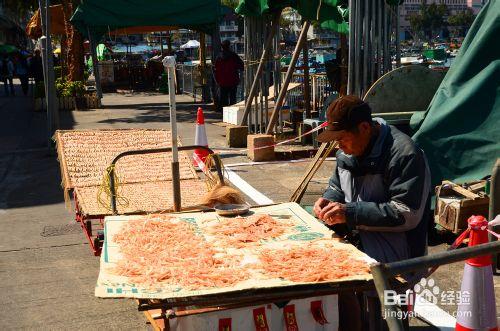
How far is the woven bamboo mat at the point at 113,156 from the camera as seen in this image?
7406 millimetres

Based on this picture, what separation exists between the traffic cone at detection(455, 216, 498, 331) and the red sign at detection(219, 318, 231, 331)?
158cm

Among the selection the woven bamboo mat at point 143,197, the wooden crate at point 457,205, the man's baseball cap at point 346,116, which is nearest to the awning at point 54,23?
the woven bamboo mat at point 143,197

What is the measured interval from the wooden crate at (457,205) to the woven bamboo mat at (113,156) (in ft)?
9.25

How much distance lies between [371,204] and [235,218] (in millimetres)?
1163

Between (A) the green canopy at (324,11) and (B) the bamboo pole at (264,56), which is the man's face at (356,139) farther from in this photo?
(B) the bamboo pole at (264,56)

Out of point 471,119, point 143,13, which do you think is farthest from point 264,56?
point 143,13

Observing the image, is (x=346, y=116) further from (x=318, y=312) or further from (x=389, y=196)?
(x=318, y=312)

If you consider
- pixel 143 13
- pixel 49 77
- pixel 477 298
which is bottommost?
pixel 477 298

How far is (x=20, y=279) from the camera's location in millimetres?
6562

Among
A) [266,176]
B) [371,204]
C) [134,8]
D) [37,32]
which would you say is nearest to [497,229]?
[371,204]

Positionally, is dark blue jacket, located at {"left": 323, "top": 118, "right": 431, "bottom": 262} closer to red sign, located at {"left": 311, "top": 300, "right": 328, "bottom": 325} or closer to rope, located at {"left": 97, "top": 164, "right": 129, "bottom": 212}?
red sign, located at {"left": 311, "top": 300, "right": 328, "bottom": 325}

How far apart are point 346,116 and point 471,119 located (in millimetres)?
4173

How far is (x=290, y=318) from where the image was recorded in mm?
3701

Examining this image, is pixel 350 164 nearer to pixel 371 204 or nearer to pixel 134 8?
pixel 371 204
